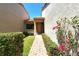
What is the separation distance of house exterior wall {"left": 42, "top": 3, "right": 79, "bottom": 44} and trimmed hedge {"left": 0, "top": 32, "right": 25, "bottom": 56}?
3.22 feet

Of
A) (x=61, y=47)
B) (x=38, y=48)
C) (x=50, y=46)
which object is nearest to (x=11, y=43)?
(x=38, y=48)

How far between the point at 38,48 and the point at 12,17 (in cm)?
146

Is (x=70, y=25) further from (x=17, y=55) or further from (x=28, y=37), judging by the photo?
(x=17, y=55)

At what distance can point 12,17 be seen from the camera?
22.7ft

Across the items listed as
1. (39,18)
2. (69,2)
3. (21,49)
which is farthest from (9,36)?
(69,2)

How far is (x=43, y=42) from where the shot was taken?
6.78 metres

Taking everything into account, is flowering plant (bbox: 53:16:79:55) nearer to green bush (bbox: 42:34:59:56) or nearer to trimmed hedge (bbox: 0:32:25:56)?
green bush (bbox: 42:34:59:56)

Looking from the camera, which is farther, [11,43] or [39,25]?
[39,25]

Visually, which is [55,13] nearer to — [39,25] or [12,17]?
[39,25]

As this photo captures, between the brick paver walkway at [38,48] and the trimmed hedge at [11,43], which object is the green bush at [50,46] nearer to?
the brick paver walkway at [38,48]

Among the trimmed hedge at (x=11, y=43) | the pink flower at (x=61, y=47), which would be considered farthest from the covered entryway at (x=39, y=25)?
the pink flower at (x=61, y=47)

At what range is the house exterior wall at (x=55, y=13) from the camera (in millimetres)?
6500

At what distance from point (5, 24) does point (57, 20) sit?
1.81 metres

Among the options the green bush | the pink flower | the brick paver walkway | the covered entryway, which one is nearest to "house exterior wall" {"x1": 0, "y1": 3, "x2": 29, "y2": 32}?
the covered entryway
